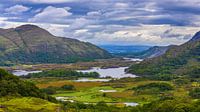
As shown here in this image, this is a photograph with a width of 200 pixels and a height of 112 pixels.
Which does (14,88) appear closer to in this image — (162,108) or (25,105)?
(25,105)

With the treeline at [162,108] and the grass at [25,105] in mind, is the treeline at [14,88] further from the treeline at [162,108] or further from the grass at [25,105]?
the treeline at [162,108]

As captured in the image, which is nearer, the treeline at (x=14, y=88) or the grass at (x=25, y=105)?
the grass at (x=25, y=105)

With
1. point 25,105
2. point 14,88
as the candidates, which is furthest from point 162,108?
point 14,88

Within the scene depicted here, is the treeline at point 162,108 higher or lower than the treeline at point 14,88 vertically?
lower

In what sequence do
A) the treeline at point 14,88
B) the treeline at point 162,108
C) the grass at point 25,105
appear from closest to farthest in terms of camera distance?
1. the grass at point 25,105
2. the treeline at point 162,108
3. the treeline at point 14,88

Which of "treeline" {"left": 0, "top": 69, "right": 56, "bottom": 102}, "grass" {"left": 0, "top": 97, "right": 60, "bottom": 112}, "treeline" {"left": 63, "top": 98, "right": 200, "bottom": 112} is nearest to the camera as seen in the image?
"grass" {"left": 0, "top": 97, "right": 60, "bottom": 112}

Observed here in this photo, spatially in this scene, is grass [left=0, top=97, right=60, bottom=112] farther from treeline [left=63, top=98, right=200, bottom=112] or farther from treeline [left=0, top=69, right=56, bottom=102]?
treeline [left=0, top=69, right=56, bottom=102]

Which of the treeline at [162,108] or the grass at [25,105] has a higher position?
the grass at [25,105]

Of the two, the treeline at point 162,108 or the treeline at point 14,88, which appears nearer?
the treeline at point 162,108

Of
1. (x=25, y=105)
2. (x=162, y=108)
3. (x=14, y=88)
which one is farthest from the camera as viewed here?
(x=14, y=88)

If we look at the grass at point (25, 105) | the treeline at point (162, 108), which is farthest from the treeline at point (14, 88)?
the treeline at point (162, 108)

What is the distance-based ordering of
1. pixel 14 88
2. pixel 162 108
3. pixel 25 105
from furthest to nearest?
pixel 14 88 < pixel 162 108 < pixel 25 105

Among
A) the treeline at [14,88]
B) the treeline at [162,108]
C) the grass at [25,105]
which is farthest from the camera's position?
the treeline at [14,88]

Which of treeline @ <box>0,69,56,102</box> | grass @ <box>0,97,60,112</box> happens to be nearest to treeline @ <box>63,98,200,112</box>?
grass @ <box>0,97,60,112</box>
